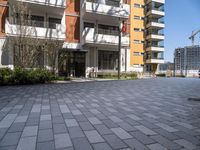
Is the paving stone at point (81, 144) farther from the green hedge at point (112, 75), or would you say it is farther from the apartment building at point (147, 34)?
the apartment building at point (147, 34)

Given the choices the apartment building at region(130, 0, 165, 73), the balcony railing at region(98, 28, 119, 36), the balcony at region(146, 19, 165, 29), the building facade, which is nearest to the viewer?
the building facade

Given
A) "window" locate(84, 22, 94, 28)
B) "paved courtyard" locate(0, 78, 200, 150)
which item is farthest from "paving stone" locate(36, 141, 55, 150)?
"window" locate(84, 22, 94, 28)

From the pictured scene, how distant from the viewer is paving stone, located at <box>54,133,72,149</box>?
2514 millimetres

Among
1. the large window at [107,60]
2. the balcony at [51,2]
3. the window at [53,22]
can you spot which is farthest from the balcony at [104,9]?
the large window at [107,60]

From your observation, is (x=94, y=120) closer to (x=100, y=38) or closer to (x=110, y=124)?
(x=110, y=124)

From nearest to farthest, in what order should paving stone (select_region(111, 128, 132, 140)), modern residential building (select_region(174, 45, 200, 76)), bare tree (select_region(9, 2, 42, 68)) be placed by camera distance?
paving stone (select_region(111, 128, 132, 140)) → bare tree (select_region(9, 2, 42, 68)) → modern residential building (select_region(174, 45, 200, 76))

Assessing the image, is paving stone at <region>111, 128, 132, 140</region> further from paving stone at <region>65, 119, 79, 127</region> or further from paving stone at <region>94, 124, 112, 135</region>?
paving stone at <region>65, 119, 79, 127</region>

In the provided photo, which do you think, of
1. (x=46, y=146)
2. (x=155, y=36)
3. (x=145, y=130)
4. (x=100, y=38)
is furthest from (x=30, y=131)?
(x=155, y=36)

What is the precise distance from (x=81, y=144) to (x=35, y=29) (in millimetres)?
14045

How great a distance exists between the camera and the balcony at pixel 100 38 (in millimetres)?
16688

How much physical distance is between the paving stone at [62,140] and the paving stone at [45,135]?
0.33ft

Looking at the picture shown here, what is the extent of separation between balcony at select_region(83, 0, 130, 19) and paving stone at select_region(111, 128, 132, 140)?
50.9 ft

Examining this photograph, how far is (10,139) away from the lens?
269 cm

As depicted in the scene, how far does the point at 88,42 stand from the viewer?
656 inches
